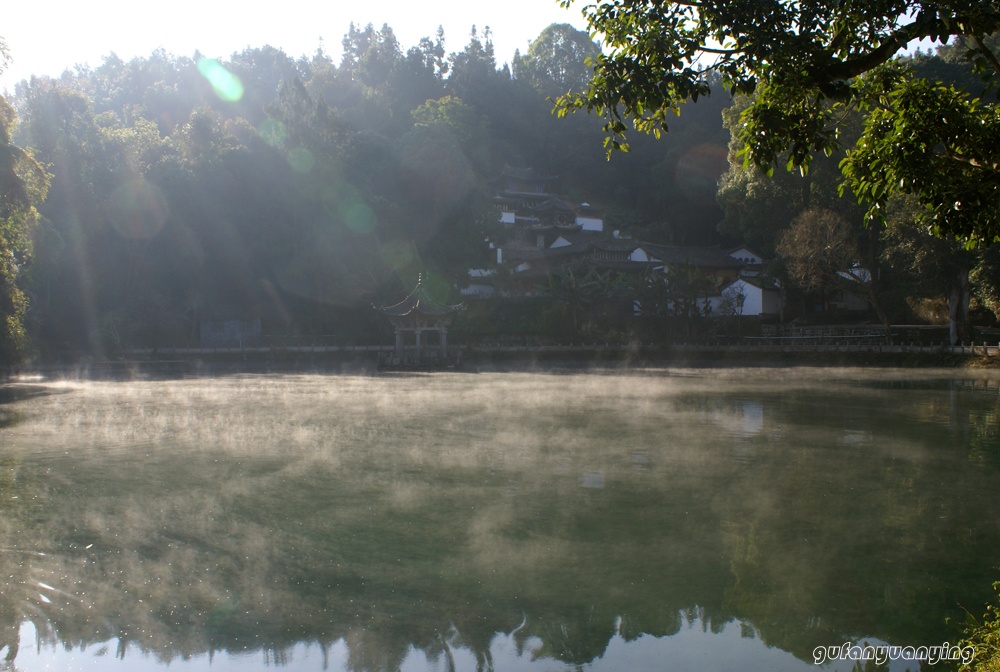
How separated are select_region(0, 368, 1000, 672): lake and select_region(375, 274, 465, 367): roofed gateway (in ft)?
54.9

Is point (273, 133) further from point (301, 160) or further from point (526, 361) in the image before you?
point (526, 361)

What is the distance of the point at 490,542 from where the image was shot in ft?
23.2

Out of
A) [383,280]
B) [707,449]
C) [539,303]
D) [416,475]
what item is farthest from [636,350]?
[416,475]

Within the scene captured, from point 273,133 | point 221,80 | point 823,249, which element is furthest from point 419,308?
point 221,80

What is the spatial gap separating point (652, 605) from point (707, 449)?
623 centimetres

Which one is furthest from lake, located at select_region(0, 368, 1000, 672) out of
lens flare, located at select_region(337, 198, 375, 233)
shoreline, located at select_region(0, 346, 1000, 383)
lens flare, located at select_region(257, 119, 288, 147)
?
lens flare, located at select_region(257, 119, 288, 147)

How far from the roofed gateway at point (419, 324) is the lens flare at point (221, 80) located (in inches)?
1782

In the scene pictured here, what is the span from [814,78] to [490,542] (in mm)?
4458

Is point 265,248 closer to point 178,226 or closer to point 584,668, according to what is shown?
point 178,226

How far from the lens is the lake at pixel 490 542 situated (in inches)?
203

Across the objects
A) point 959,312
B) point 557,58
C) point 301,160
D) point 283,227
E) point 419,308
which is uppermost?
point 557,58

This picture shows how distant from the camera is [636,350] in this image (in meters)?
34.0

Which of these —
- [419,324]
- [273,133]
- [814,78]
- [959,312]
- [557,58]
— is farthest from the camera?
[557,58]

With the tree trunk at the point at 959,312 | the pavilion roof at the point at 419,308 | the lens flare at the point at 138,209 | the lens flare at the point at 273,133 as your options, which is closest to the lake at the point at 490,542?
the tree trunk at the point at 959,312
